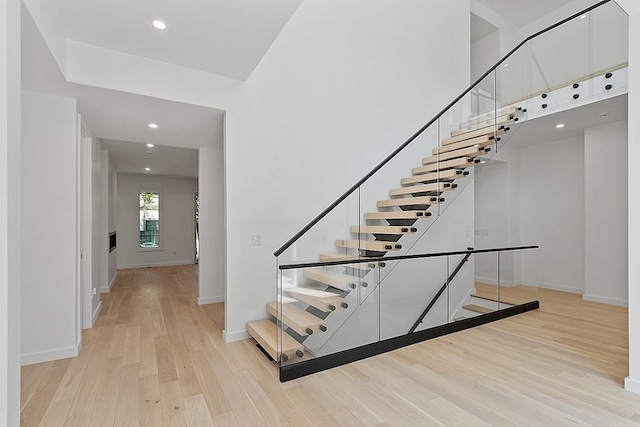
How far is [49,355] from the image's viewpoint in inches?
127

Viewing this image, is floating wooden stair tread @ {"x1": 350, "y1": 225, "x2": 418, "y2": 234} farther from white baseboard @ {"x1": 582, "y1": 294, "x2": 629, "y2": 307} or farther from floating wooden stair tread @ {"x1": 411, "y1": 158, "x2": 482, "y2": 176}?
white baseboard @ {"x1": 582, "y1": 294, "x2": 629, "y2": 307}

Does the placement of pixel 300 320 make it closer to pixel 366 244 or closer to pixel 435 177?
pixel 366 244

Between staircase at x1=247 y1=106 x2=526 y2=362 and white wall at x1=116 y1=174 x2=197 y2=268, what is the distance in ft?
23.5

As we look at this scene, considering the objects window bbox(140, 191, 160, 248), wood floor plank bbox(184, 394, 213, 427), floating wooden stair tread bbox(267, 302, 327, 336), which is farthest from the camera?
window bbox(140, 191, 160, 248)

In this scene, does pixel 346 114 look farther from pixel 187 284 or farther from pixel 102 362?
pixel 187 284

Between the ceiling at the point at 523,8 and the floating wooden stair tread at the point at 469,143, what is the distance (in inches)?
174

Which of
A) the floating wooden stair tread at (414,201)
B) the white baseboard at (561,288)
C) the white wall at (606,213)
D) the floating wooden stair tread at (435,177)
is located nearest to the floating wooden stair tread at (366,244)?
the floating wooden stair tread at (414,201)

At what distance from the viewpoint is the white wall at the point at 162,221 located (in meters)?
9.42

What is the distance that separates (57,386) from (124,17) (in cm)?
304

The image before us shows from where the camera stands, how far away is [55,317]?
3.26 meters

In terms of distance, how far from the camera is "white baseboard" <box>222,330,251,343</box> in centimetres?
371

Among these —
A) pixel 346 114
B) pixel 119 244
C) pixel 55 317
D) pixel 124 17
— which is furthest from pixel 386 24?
pixel 119 244

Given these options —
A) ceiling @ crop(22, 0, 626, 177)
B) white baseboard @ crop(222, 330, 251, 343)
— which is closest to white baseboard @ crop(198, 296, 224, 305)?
white baseboard @ crop(222, 330, 251, 343)
